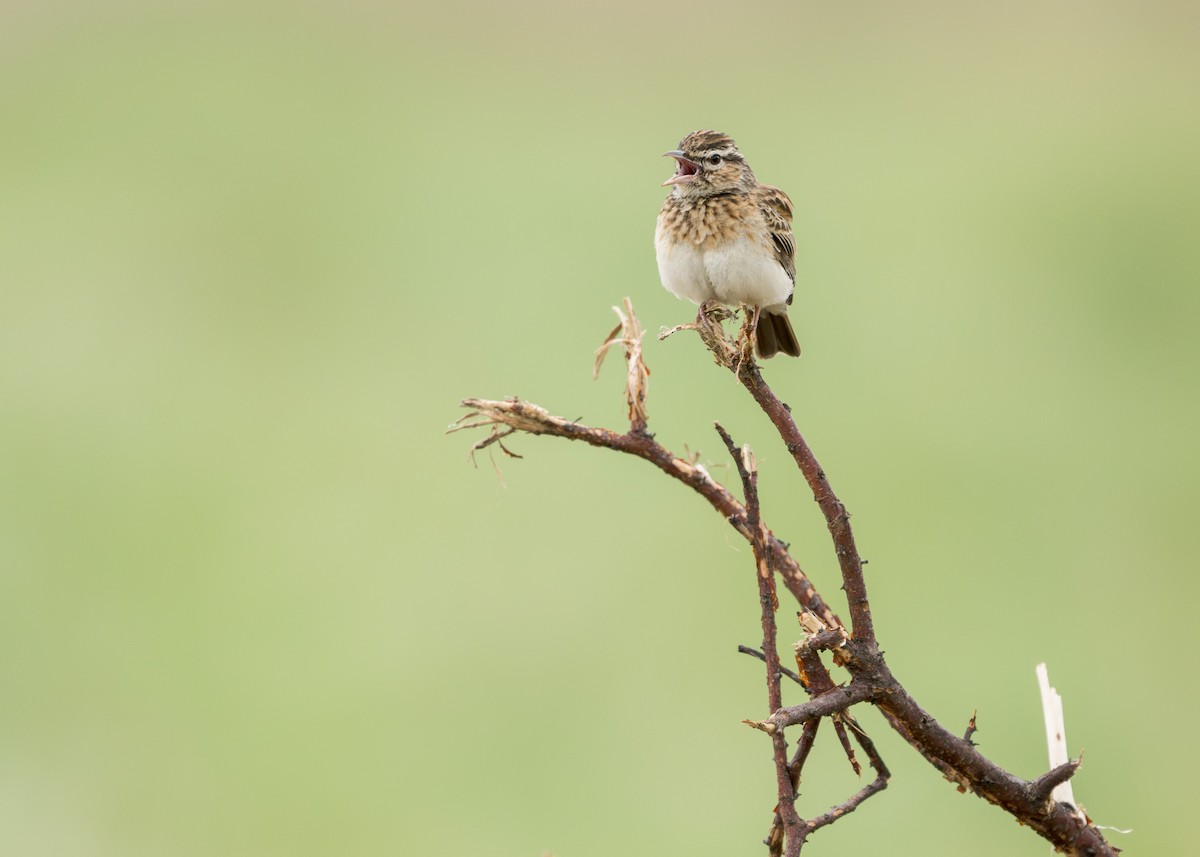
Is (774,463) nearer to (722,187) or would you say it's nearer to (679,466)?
(722,187)

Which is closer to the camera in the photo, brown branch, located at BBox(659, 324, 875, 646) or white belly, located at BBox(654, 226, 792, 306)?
brown branch, located at BBox(659, 324, 875, 646)

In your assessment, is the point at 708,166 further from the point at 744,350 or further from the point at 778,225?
the point at 744,350

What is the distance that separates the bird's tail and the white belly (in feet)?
1.22

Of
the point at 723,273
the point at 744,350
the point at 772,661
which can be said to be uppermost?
the point at 723,273

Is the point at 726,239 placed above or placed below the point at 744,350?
above

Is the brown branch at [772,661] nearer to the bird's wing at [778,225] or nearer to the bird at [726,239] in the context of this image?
the bird at [726,239]

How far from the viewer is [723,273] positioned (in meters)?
4.30

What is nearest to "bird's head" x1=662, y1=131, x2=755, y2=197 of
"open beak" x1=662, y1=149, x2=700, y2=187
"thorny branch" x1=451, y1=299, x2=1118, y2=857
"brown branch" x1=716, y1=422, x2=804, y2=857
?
"open beak" x1=662, y1=149, x2=700, y2=187

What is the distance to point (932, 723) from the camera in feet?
5.69

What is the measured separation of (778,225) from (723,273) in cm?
48

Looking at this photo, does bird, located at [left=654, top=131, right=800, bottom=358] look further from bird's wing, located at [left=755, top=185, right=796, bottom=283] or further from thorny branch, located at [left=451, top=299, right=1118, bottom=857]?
thorny branch, located at [left=451, top=299, right=1118, bottom=857]

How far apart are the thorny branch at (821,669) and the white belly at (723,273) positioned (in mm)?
2366

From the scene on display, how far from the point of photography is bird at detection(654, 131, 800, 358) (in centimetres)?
434

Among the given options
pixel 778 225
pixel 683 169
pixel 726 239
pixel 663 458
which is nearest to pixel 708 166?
pixel 683 169
